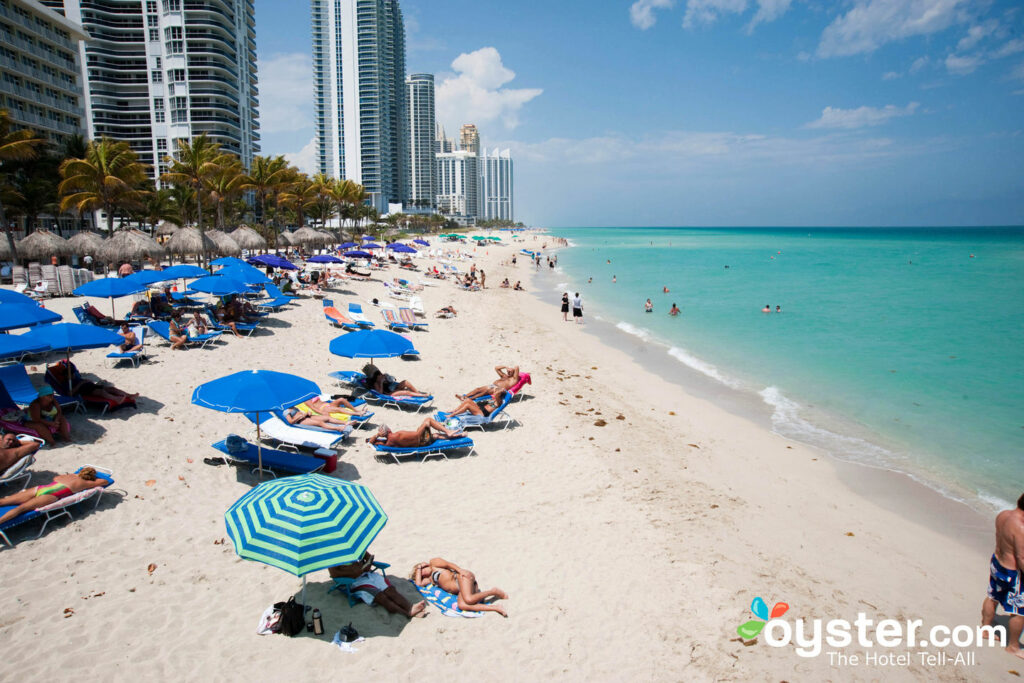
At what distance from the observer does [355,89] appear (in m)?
121

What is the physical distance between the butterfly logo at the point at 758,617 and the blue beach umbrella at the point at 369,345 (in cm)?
691

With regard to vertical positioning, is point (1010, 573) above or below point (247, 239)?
below

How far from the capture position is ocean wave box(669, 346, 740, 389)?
15.0m

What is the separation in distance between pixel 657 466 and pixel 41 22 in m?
59.6

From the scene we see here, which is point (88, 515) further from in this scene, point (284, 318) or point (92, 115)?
point (92, 115)

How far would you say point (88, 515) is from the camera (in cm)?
580

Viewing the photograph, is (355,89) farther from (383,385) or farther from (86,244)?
(383,385)

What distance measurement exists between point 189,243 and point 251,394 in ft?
63.8

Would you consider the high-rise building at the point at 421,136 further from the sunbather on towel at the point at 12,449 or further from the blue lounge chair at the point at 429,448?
the sunbather on towel at the point at 12,449

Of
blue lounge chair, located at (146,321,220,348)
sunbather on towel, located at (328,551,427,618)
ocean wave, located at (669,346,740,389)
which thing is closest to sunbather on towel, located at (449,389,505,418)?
sunbather on towel, located at (328,551,427,618)

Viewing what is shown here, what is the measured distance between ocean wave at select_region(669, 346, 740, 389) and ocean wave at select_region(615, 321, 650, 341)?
6.54ft

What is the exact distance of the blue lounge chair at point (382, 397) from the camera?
1041cm

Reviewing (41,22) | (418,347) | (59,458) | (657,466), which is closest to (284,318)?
(418,347)

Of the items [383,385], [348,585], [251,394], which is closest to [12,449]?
[251,394]
